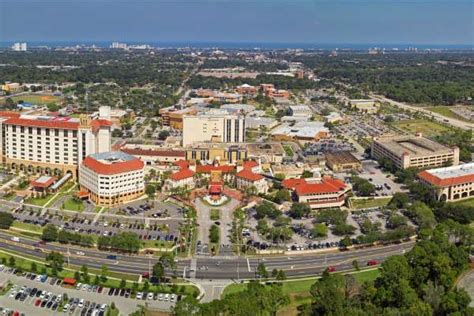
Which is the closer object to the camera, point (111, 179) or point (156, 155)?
point (111, 179)

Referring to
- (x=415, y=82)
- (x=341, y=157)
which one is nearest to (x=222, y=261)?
(x=341, y=157)

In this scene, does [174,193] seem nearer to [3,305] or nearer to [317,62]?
[3,305]

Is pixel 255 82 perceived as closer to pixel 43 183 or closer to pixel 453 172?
pixel 453 172

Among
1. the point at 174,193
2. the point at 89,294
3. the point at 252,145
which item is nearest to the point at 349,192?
the point at 174,193

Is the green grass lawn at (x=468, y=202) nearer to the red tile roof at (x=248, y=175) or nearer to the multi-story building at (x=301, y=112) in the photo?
the red tile roof at (x=248, y=175)

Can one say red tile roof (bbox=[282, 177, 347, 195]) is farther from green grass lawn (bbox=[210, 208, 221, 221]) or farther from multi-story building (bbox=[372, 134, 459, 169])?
multi-story building (bbox=[372, 134, 459, 169])

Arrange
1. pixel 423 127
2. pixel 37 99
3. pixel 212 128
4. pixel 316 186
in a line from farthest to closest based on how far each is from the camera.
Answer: pixel 37 99
pixel 423 127
pixel 212 128
pixel 316 186

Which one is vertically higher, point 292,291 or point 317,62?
point 317,62
